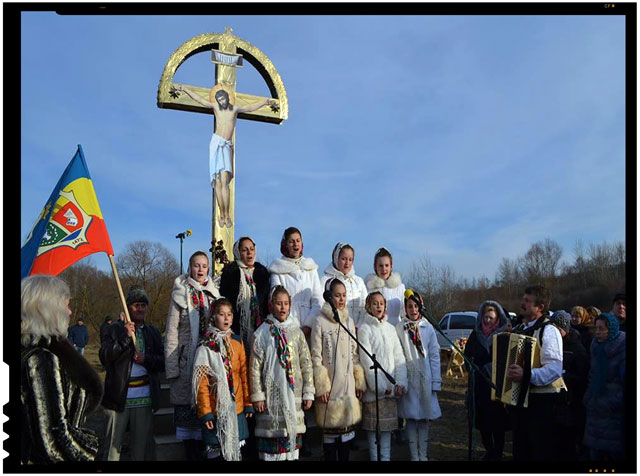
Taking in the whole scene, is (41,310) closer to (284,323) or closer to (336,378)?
(284,323)

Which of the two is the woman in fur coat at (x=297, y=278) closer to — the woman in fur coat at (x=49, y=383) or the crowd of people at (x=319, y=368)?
the crowd of people at (x=319, y=368)

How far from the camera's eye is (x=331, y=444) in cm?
456

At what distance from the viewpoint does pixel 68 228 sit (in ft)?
14.7

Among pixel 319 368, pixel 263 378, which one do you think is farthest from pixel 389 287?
pixel 263 378

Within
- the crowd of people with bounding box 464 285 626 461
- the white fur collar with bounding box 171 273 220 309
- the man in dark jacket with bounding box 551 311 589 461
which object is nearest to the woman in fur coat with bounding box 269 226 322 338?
the white fur collar with bounding box 171 273 220 309

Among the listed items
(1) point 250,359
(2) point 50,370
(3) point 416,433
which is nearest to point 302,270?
(1) point 250,359

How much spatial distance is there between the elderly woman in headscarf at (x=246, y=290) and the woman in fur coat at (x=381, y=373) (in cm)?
103

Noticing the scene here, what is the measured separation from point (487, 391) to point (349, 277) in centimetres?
189

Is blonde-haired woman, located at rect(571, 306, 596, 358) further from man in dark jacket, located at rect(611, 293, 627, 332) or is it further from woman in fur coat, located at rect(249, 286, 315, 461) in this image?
woman in fur coat, located at rect(249, 286, 315, 461)

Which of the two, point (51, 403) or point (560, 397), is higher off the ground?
point (51, 403)

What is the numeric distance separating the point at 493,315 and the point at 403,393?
4.30 feet

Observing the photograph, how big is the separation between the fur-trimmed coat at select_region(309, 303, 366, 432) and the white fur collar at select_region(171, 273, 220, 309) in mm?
1022

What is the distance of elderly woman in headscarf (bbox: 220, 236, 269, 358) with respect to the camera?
192 inches

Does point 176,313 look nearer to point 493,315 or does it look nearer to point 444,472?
point 444,472
